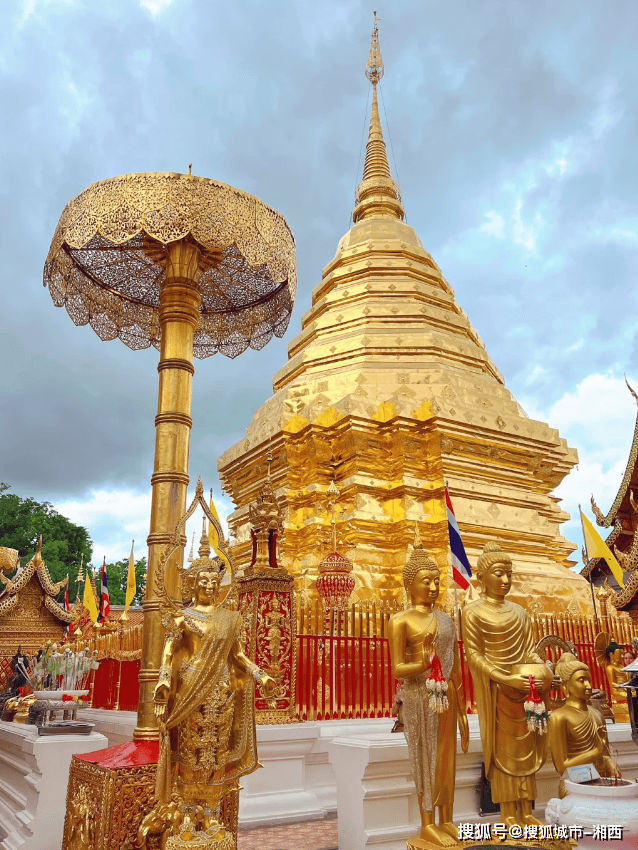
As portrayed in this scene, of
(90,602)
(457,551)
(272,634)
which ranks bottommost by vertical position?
(272,634)

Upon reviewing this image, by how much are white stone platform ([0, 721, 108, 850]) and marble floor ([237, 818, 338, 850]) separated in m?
1.42

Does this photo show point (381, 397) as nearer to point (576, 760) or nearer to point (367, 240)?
point (367, 240)

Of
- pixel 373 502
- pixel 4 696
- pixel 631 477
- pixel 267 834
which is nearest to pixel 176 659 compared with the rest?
pixel 267 834

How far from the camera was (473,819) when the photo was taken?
17.3 feet

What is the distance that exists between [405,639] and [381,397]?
32.7 feet

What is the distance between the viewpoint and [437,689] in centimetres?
404

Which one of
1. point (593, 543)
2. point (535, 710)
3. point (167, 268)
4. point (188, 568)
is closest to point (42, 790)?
point (188, 568)

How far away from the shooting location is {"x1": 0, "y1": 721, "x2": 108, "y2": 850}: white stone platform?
5246 mm

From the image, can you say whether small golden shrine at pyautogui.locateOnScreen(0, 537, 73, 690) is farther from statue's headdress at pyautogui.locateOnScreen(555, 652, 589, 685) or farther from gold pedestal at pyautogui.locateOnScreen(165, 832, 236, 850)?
statue's headdress at pyautogui.locateOnScreen(555, 652, 589, 685)

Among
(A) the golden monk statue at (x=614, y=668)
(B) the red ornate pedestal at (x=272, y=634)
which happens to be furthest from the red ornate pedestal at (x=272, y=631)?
(A) the golden monk statue at (x=614, y=668)

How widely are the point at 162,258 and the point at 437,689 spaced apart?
4.04 metres

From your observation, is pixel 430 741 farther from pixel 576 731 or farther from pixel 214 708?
pixel 214 708

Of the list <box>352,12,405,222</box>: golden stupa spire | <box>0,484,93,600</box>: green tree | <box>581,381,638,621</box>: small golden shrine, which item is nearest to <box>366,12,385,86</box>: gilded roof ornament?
<box>352,12,405,222</box>: golden stupa spire

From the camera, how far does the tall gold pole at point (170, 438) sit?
4598 mm
